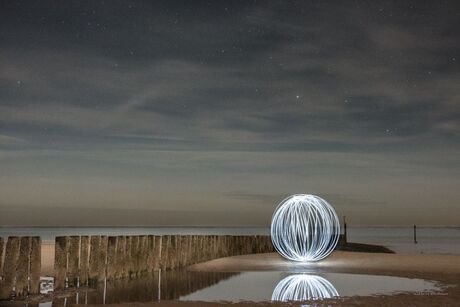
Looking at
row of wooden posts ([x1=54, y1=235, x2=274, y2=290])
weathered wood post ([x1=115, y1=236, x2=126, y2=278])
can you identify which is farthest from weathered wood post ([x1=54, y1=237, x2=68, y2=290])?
weathered wood post ([x1=115, y1=236, x2=126, y2=278])

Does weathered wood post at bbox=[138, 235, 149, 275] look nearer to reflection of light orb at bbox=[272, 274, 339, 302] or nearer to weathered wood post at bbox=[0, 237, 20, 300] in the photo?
reflection of light orb at bbox=[272, 274, 339, 302]

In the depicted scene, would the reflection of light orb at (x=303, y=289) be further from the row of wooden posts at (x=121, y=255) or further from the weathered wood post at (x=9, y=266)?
the weathered wood post at (x=9, y=266)

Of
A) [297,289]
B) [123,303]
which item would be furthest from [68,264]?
[297,289]

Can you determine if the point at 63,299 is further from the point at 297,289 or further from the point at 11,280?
the point at 297,289

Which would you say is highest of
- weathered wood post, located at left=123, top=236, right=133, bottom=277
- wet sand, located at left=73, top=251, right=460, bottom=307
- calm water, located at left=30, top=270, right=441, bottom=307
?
weathered wood post, located at left=123, top=236, right=133, bottom=277

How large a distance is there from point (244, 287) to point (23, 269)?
5230mm

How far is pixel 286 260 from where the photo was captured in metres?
22.8

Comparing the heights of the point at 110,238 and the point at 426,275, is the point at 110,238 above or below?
above

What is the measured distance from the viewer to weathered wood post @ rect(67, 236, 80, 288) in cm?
1477

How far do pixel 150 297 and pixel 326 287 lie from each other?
4390 mm

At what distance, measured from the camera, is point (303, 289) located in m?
14.1

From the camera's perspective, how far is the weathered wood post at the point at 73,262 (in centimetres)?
1477

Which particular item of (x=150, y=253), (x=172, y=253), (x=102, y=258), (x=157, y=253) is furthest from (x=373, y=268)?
(x=102, y=258)

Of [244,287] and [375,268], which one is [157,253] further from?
[375,268]
